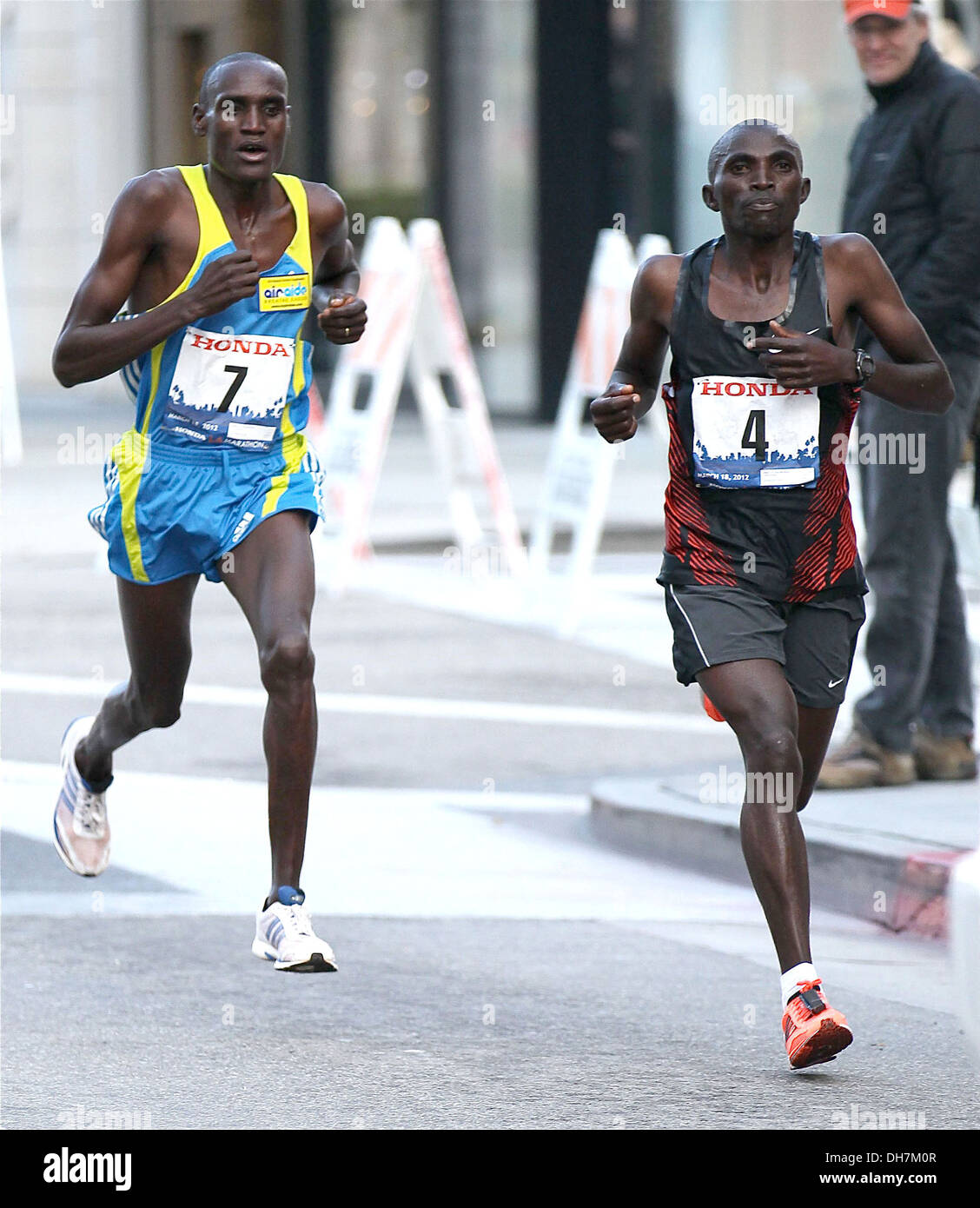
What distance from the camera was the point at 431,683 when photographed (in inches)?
429

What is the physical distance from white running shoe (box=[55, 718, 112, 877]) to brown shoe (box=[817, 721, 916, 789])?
2498mm

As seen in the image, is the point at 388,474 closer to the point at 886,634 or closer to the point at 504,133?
the point at 504,133

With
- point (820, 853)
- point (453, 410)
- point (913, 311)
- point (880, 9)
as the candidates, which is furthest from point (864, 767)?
point (453, 410)

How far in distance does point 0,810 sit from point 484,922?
2.16 meters

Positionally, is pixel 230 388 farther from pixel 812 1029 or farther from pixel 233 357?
pixel 812 1029

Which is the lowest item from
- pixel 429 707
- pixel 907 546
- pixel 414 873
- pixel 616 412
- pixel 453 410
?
pixel 429 707

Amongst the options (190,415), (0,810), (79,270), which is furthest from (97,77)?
(190,415)

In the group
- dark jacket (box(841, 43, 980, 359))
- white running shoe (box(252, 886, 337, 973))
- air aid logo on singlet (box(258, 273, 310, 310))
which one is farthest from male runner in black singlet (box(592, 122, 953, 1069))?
dark jacket (box(841, 43, 980, 359))

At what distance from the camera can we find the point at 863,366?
524 centimetres

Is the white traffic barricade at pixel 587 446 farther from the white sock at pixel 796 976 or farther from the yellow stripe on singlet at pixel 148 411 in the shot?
the white sock at pixel 796 976

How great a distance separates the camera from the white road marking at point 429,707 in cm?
1005

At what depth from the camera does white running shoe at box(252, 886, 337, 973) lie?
17.6 ft

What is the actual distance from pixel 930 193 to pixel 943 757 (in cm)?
186

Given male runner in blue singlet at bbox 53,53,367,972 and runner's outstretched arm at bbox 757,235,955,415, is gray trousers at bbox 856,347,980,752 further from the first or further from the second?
male runner in blue singlet at bbox 53,53,367,972
